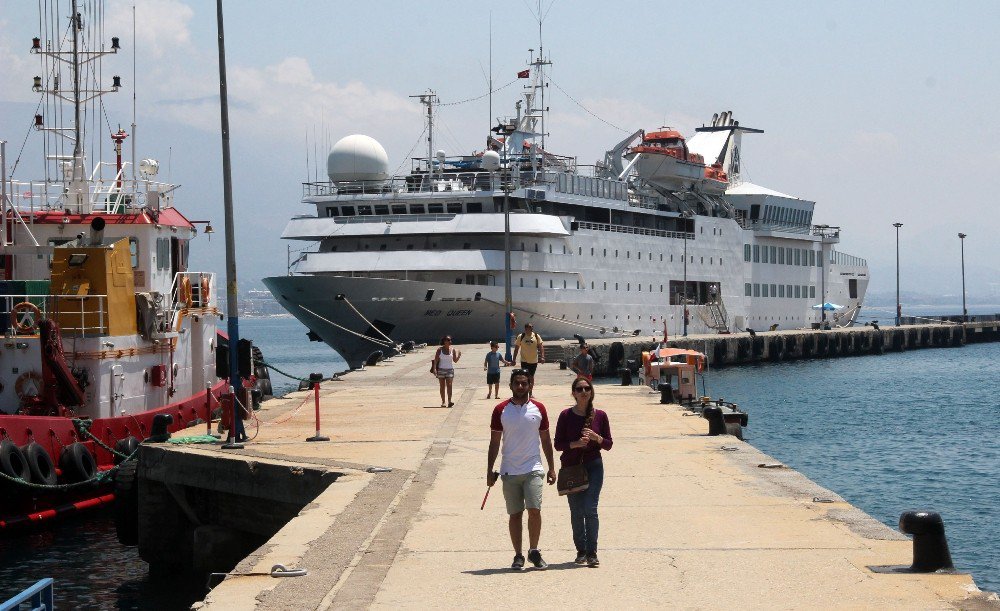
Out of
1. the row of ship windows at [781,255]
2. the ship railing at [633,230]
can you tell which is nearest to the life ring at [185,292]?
the ship railing at [633,230]

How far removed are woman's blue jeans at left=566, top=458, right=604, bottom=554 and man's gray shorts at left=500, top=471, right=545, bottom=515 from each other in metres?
0.27

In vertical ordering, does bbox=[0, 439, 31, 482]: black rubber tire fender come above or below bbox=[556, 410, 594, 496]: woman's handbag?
below

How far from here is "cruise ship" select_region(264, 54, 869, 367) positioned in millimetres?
49469

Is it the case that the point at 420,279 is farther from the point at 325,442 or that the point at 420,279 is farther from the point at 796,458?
the point at 325,442

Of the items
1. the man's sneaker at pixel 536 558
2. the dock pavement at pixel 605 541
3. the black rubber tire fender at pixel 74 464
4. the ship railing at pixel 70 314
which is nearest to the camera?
the dock pavement at pixel 605 541

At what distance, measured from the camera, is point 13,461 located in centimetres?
1819

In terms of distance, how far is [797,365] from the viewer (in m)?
69.6

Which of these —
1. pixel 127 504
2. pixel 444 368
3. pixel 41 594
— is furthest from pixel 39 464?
pixel 41 594

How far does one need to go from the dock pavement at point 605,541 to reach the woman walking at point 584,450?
251 millimetres

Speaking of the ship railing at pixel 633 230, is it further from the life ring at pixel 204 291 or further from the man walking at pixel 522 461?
the man walking at pixel 522 461

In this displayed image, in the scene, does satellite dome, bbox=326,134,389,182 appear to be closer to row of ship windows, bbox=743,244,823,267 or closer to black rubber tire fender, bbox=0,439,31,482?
row of ship windows, bbox=743,244,823,267

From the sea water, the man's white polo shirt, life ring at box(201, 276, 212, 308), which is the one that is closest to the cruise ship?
the sea water

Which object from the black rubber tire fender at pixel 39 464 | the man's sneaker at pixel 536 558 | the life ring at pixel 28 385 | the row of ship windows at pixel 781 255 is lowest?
the black rubber tire fender at pixel 39 464

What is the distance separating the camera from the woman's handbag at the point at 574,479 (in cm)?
1039
